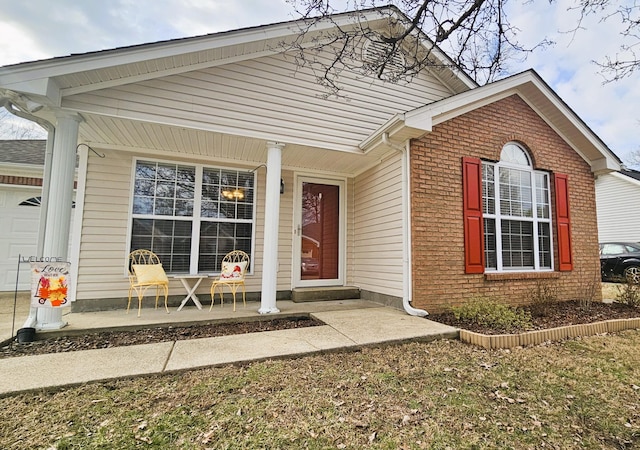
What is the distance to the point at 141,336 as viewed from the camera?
11.8 ft

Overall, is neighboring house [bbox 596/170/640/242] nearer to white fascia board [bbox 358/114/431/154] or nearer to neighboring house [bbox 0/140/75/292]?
white fascia board [bbox 358/114/431/154]

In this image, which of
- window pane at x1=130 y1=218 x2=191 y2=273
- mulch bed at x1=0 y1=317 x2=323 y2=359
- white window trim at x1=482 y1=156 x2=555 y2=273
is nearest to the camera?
mulch bed at x1=0 y1=317 x2=323 y2=359

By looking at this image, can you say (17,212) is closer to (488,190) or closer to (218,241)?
(218,241)

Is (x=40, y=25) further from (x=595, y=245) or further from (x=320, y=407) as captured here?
(x=595, y=245)

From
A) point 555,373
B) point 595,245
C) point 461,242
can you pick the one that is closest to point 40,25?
point 461,242

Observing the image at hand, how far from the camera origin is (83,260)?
468 cm

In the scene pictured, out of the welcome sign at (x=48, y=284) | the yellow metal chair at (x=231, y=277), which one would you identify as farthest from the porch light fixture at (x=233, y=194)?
the welcome sign at (x=48, y=284)

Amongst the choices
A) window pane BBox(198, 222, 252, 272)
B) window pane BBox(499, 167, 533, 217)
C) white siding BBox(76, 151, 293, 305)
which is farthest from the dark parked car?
white siding BBox(76, 151, 293, 305)

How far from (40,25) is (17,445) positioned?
7986mm

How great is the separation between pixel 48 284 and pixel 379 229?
462 cm

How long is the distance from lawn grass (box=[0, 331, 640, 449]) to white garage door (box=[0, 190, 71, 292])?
6.49m

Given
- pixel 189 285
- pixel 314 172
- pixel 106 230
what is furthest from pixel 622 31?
pixel 106 230

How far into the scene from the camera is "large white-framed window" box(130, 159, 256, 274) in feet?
16.7

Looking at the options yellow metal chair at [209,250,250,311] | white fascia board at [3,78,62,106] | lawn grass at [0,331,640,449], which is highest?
white fascia board at [3,78,62,106]
